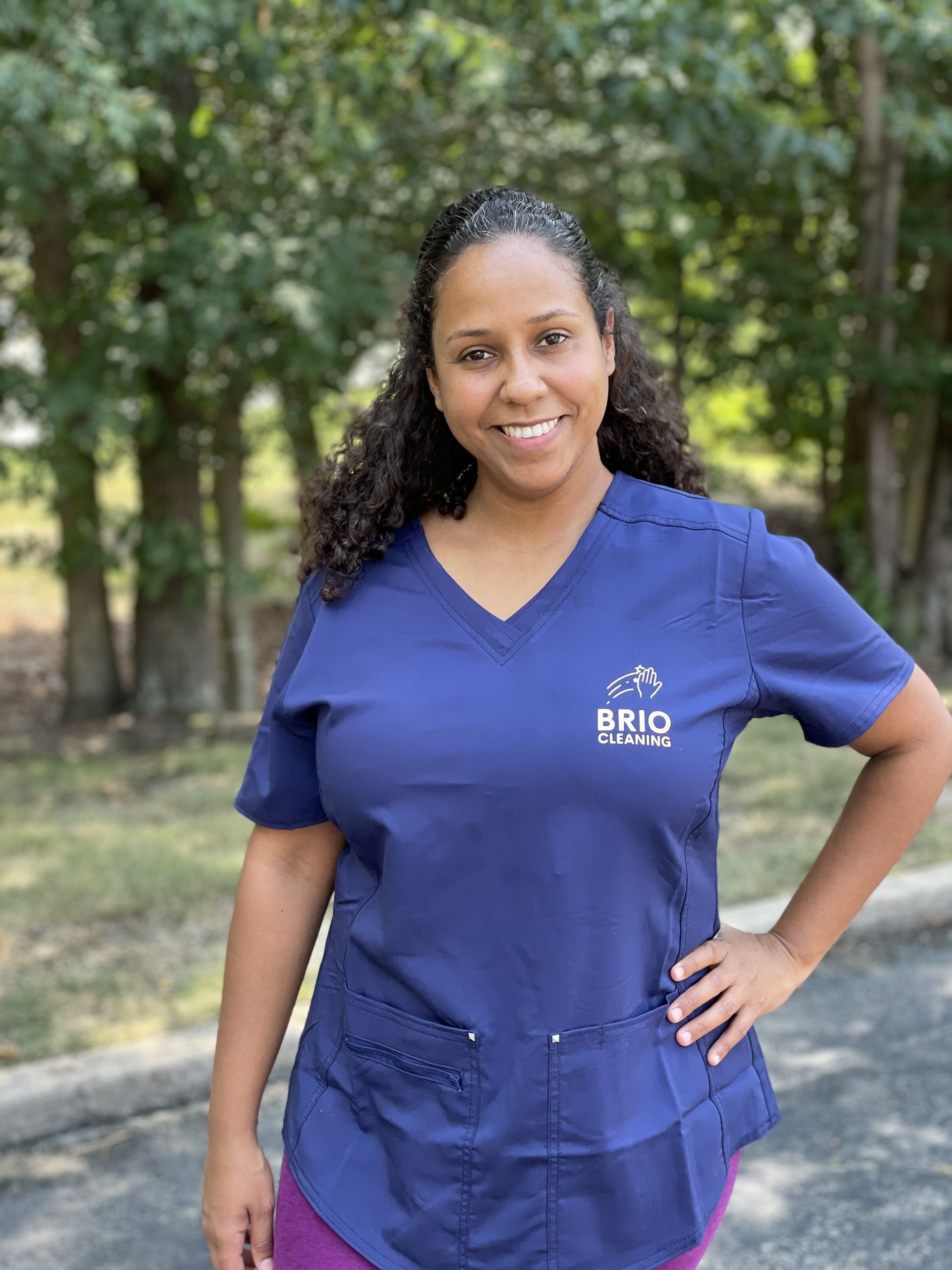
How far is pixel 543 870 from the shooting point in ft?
5.30

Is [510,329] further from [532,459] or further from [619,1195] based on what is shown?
[619,1195]

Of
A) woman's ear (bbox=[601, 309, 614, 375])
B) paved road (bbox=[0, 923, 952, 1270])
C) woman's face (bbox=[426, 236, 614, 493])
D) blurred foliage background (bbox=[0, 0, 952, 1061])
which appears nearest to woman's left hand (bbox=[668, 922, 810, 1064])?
woman's face (bbox=[426, 236, 614, 493])

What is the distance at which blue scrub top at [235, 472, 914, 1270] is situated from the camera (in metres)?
1.62

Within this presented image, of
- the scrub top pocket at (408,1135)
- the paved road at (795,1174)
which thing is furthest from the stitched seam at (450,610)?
the paved road at (795,1174)

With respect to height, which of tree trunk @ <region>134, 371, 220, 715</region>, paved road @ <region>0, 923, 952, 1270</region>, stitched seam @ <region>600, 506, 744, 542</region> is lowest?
paved road @ <region>0, 923, 952, 1270</region>

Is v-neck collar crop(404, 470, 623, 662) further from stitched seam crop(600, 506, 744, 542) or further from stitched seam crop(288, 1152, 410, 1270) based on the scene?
stitched seam crop(288, 1152, 410, 1270)

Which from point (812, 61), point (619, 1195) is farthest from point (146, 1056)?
point (812, 61)

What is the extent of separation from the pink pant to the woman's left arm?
227 mm

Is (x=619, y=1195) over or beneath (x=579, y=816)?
beneath

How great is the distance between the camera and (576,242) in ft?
5.93

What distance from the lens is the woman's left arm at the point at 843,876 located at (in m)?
1.81

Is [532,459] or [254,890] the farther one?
[254,890]

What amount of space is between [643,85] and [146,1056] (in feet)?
20.1

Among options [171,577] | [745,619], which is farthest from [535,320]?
[171,577]
